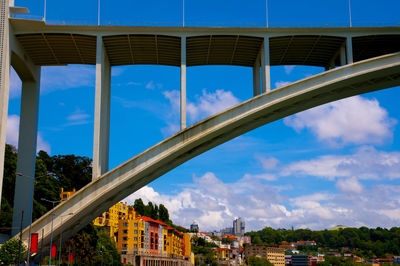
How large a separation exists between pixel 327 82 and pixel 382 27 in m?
5.07

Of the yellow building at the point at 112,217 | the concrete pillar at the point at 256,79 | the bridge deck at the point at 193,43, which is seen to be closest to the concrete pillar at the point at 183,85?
the bridge deck at the point at 193,43

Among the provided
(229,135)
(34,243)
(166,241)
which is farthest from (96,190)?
(166,241)

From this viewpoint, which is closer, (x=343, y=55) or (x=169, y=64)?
(x=343, y=55)

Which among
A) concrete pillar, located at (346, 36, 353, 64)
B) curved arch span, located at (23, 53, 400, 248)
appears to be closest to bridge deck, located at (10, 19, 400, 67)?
concrete pillar, located at (346, 36, 353, 64)

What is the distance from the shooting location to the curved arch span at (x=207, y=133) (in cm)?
2653

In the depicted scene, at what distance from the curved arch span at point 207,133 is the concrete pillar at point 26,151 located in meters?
1.77

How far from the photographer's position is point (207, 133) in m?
26.9

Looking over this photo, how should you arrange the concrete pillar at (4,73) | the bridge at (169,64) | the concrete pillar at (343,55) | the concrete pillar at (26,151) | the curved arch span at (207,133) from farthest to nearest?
the concrete pillar at (343,55) → the concrete pillar at (26,151) → the bridge at (169,64) → the curved arch span at (207,133) → the concrete pillar at (4,73)

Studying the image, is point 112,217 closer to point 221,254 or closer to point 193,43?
point 193,43

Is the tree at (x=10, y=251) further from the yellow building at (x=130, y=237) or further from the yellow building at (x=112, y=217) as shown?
the yellow building at (x=130, y=237)

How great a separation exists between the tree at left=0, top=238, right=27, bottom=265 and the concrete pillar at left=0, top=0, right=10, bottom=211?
3925 mm

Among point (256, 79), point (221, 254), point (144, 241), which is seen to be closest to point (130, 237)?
point (144, 241)

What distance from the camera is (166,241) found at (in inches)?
4486

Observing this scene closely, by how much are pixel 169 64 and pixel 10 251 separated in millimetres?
14939
